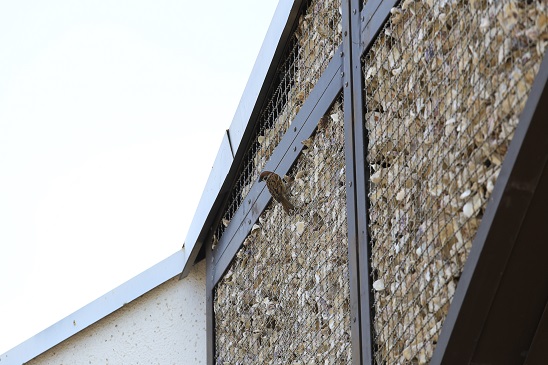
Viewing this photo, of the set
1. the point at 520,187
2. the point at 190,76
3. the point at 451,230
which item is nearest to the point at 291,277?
the point at 451,230

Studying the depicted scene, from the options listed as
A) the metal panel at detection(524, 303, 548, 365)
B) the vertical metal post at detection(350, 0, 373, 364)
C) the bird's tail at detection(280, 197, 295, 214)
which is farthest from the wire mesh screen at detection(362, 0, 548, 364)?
the bird's tail at detection(280, 197, 295, 214)

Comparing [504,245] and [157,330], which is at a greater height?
[157,330]

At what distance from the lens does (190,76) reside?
5457mm

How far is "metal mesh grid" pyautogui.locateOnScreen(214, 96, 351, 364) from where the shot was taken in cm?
236

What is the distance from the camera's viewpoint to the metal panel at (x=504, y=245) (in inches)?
59.1

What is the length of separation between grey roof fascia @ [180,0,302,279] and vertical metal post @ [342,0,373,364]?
1.33 feet

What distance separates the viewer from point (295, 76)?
2.76 meters

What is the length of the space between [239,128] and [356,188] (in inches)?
36.8

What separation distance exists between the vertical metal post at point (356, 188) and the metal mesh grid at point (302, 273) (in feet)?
0.26

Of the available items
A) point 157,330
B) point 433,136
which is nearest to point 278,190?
point 433,136

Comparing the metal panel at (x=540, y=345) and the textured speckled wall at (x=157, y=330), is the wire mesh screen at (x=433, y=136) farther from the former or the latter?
the textured speckled wall at (x=157, y=330)

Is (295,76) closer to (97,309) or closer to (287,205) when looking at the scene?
(287,205)

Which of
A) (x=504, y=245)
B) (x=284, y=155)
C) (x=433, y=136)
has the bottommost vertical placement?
(x=504, y=245)

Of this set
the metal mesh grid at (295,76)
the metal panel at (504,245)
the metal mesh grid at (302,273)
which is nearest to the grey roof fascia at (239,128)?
the metal mesh grid at (295,76)
